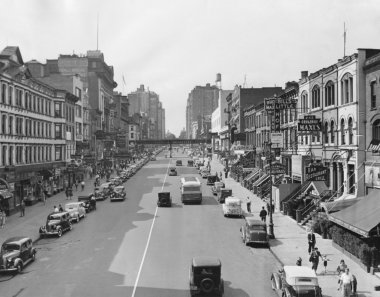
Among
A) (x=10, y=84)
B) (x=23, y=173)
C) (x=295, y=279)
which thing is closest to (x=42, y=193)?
(x=23, y=173)

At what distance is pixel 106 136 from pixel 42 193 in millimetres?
47777

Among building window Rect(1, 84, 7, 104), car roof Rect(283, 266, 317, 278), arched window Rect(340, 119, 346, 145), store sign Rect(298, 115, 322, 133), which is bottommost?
car roof Rect(283, 266, 317, 278)

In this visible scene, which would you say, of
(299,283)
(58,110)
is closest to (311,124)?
(299,283)

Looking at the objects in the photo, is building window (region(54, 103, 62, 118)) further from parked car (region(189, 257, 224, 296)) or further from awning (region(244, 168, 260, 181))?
parked car (region(189, 257, 224, 296))

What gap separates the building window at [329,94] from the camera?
38.4 m

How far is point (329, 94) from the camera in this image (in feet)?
129

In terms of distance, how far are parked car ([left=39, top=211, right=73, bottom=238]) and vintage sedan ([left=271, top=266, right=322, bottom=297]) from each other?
65.7ft

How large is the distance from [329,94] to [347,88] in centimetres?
373

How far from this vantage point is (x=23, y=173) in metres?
51.4

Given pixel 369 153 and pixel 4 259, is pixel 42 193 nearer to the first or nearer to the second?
pixel 4 259

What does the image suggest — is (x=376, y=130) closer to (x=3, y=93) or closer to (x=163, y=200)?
(x=163, y=200)

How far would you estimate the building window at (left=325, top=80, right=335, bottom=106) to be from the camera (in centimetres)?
3844

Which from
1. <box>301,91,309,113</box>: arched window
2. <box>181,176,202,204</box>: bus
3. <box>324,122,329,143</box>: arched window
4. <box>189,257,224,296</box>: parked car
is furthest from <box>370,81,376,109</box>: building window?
<box>181,176,202,204</box>: bus

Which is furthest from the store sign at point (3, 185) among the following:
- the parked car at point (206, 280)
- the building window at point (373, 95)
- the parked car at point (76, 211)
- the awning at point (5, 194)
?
the building window at point (373, 95)
